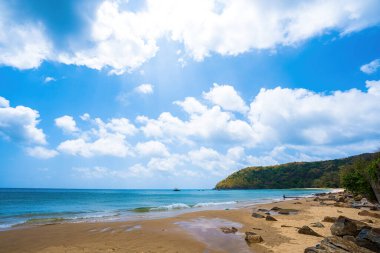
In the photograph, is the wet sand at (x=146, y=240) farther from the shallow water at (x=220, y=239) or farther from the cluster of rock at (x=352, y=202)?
the cluster of rock at (x=352, y=202)

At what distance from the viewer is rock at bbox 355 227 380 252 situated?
420 inches

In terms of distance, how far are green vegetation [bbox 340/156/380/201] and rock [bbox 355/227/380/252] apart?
14.5m

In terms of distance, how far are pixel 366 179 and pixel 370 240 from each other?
1982cm

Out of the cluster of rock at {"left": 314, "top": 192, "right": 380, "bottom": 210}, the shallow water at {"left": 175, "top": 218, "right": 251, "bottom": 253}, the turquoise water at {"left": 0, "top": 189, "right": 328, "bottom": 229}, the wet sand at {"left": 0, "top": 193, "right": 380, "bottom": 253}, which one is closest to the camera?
the wet sand at {"left": 0, "top": 193, "right": 380, "bottom": 253}

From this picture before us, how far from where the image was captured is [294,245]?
43.3ft

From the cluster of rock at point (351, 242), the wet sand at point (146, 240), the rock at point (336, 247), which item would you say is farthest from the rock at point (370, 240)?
the wet sand at point (146, 240)

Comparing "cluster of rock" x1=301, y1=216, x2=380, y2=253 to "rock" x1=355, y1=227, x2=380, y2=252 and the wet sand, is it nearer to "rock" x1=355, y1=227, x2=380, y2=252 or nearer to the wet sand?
"rock" x1=355, y1=227, x2=380, y2=252

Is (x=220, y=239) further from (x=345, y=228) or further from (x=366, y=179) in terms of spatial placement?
(x=366, y=179)

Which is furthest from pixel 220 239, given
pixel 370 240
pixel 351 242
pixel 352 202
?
pixel 352 202

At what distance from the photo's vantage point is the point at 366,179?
89.4 feet

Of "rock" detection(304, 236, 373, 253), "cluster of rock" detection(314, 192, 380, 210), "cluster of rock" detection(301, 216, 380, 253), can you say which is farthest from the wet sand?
"cluster of rock" detection(314, 192, 380, 210)

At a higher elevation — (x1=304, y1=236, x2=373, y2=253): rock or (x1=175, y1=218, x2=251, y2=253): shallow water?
(x1=304, y1=236, x2=373, y2=253): rock

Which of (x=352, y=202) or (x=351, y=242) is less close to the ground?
(x=351, y=242)

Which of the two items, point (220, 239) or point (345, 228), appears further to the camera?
point (220, 239)
